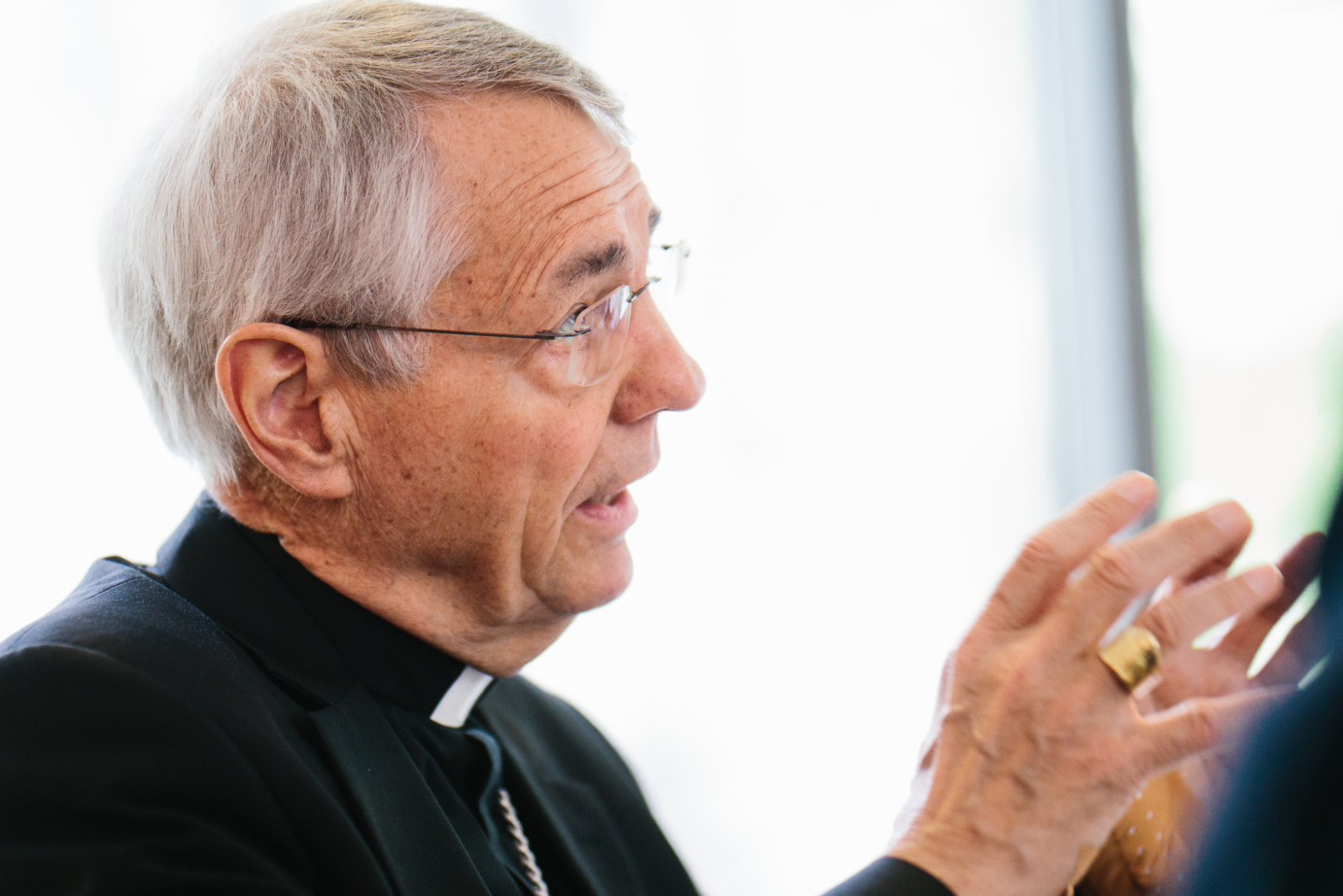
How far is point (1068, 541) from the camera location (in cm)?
84

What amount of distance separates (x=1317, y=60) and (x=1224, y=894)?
2.07m

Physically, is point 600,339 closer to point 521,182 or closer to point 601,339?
point 601,339

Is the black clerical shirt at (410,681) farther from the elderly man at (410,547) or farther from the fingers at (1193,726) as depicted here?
the fingers at (1193,726)

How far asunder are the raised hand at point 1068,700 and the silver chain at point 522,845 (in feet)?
1.44

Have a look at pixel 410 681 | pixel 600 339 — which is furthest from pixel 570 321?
pixel 410 681

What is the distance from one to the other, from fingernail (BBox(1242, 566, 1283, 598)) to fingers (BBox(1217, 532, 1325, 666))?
17mm

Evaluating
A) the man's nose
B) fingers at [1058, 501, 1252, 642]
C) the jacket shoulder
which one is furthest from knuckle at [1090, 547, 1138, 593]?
the jacket shoulder

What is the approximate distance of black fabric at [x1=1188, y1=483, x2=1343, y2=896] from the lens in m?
0.48

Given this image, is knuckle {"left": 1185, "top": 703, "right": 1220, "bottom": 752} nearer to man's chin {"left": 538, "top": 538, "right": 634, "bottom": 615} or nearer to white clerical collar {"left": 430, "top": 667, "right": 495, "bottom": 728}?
man's chin {"left": 538, "top": 538, "right": 634, "bottom": 615}

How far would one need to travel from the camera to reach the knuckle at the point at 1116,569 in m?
0.80

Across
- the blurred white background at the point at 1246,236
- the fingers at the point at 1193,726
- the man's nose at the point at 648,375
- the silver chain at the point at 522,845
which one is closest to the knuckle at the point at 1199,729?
the fingers at the point at 1193,726

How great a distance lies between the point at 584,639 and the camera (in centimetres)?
208

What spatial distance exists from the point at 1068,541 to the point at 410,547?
0.62 meters

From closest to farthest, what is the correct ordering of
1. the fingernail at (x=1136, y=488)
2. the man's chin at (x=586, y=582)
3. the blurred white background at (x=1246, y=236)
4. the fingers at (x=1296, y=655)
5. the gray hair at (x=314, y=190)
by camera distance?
1. the fingers at (x=1296, y=655)
2. the fingernail at (x=1136, y=488)
3. the gray hair at (x=314, y=190)
4. the man's chin at (x=586, y=582)
5. the blurred white background at (x=1246, y=236)
